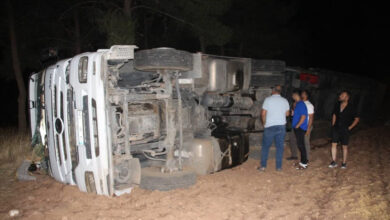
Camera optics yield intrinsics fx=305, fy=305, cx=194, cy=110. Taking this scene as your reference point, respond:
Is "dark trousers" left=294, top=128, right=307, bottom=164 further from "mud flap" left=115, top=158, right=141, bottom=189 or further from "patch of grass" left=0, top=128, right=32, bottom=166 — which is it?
"patch of grass" left=0, top=128, right=32, bottom=166

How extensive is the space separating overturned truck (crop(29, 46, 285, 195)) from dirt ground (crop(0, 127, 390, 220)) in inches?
9.3

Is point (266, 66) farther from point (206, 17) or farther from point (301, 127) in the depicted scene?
point (206, 17)

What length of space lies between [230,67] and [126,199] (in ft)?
10.3

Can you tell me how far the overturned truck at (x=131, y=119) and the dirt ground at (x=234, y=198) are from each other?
0.77 feet

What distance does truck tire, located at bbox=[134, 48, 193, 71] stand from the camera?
4.41 metres

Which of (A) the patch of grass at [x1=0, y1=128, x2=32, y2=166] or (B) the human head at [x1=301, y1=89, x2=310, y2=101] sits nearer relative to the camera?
(B) the human head at [x1=301, y1=89, x2=310, y2=101]

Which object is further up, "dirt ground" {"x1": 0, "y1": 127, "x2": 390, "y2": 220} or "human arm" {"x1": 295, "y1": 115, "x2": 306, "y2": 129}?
"human arm" {"x1": 295, "y1": 115, "x2": 306, "y2": 129}

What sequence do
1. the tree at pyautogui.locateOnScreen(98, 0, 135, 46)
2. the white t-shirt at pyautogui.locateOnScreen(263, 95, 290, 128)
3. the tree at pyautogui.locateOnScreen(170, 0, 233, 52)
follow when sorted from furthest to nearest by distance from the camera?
the tree at pyautogui.locateOnScreen(170, 0, 233, 52) → the tree at pyautogui.locateOnScreen(98, 0, 135, 46) → the white t-shirt at pyautogui.locateOnScreen(263, 95, 290, 128)

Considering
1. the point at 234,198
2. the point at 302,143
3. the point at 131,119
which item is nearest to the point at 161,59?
the point at 131,119

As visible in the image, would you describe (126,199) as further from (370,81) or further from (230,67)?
(370,81)

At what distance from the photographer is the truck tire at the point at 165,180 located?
15.3 ft

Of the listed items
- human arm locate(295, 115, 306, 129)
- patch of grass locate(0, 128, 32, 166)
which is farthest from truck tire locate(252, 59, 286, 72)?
patch of grass locate(0, 128, 32, 166)

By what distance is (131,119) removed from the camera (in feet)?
15.4

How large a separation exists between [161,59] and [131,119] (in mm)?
1041
